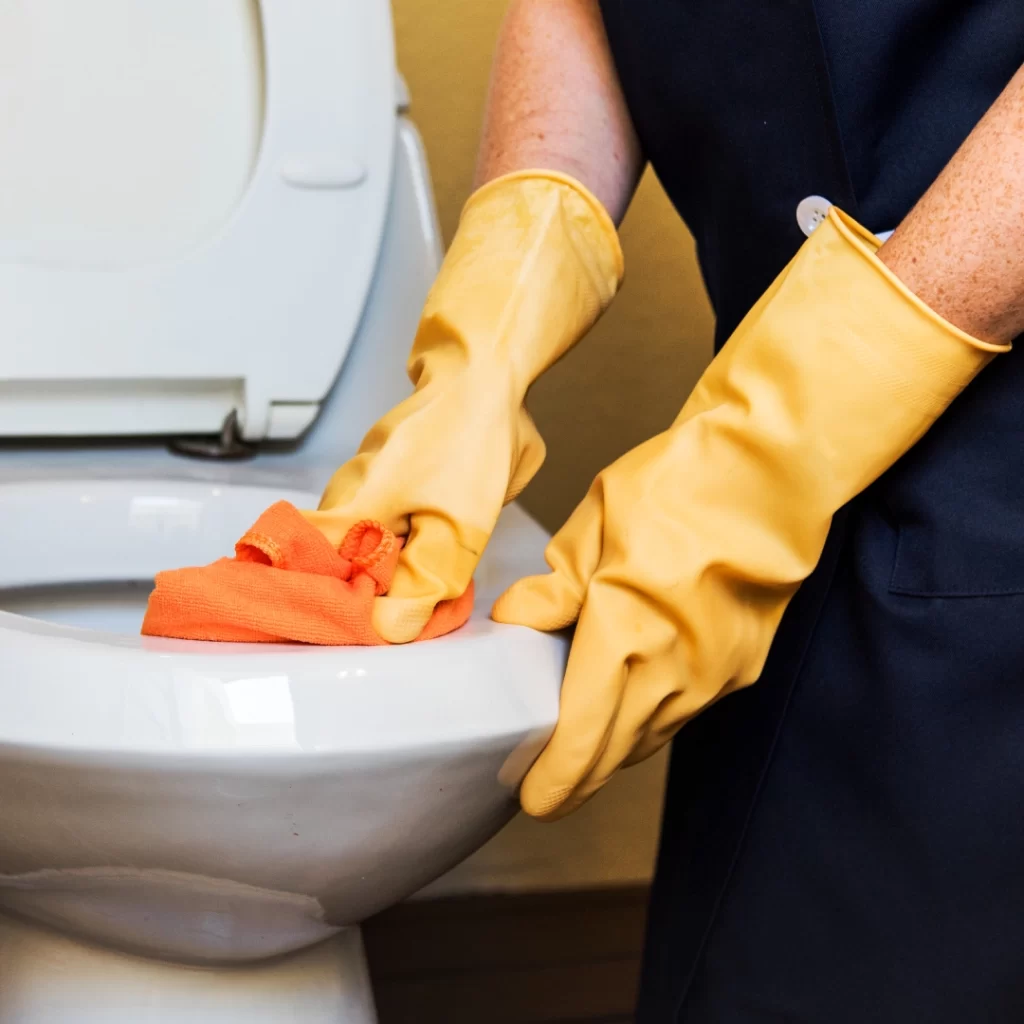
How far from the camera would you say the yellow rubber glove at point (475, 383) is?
0.48 meters

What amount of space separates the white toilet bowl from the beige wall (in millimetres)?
528

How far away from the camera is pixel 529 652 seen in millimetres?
434

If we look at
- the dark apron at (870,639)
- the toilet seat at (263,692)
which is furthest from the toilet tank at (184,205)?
the toilet seat at (263,692)

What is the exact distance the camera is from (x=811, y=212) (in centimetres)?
48

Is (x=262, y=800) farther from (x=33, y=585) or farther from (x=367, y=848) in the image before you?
(x=33, y=585)

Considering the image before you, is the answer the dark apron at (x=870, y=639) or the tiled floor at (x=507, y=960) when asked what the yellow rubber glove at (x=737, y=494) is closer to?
the dark apron at (x=870, y=639)

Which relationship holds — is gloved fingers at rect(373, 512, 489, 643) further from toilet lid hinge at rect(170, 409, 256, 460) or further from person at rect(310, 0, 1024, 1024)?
Result: toilet lid hinge at rect(170, 409, 256, 460)

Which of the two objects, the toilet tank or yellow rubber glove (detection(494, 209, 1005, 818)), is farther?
the toilet tank

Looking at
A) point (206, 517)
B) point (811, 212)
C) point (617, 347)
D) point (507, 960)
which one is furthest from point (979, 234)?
point (507, 960)

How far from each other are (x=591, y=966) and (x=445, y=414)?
2.27 feet

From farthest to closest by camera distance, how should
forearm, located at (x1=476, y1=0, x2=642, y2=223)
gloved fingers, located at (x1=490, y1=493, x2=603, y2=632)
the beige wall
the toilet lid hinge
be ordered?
the beige wall → the toilet lid hinge → forearm, located at (x1=476, y1=0, x2=642, y2=223) → gloved fingers, located at (x1=490, y1=493, x2=603, y2=632)

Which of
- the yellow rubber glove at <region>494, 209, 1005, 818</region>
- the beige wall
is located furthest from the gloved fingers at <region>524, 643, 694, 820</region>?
the beige wall

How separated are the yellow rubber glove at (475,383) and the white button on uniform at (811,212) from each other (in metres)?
0.12

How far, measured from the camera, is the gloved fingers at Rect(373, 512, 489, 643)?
44cm
